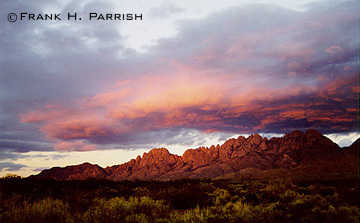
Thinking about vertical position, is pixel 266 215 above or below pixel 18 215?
below

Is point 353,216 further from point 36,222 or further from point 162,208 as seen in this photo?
point 36,222

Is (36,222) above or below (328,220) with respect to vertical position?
above

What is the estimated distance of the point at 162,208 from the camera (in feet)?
43.3

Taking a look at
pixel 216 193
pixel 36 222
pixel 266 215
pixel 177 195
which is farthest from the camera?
pixel 216 193

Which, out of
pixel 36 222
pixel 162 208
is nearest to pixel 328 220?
pixel 162 208

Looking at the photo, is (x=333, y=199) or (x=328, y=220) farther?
(x=333, y=199)

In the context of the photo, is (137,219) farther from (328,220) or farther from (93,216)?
(328,220)

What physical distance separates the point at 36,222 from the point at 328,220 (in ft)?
36.7

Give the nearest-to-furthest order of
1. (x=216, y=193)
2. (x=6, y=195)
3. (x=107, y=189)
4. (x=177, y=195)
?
(x=6, y=195)
(x=177, y=195)
(x=216, y=193)
(x=107, y=189)

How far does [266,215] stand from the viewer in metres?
11.4

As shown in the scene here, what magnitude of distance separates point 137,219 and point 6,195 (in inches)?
341

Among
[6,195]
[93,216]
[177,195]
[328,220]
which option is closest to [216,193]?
[177,195]

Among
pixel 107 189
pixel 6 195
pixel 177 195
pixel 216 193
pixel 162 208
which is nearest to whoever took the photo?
pixel 162 208

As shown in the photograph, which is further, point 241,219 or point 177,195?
point 177,195
